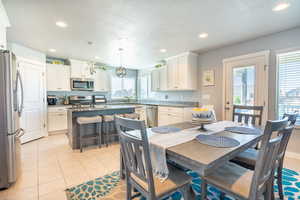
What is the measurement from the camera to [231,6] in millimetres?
1936

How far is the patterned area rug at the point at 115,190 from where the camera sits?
1637mm

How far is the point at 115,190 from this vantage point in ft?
5.77

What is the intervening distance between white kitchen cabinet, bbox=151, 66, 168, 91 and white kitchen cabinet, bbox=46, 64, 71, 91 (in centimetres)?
295

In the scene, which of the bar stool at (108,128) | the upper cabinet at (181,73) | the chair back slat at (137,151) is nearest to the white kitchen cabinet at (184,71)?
the upper cabinet at (181,73)

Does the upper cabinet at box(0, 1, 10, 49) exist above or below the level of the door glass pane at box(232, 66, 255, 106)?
above

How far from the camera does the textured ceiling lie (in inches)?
74.3

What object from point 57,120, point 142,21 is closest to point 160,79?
point 142,21

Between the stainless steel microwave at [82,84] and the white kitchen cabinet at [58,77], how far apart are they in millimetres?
167

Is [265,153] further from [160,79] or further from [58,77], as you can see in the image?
[58,77]

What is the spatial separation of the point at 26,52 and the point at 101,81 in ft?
7.36

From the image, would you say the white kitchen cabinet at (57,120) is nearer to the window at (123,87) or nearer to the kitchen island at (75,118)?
the kitchen island at (75,118)

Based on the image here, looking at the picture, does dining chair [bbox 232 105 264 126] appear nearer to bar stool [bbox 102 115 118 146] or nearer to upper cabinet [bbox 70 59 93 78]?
bar stool [bbox 102 115 118 146]

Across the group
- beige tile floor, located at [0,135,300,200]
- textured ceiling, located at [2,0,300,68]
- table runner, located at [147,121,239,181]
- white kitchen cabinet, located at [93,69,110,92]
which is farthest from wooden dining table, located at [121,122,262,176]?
white kitchen cabinet, located at [93,69,110,92]

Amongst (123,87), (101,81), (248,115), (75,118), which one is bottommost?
(75,118)
